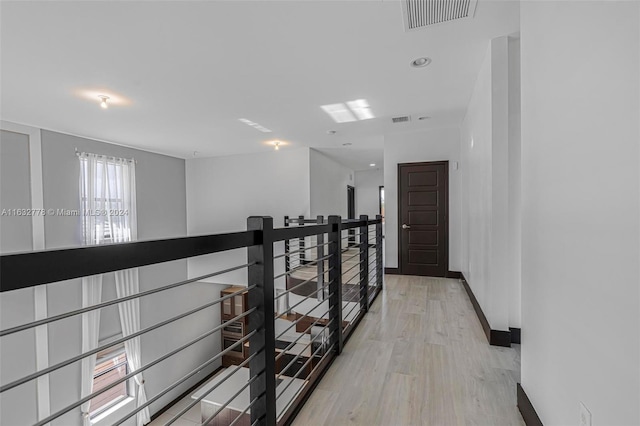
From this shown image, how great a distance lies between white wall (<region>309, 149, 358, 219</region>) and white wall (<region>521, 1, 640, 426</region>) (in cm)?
510

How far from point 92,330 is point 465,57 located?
6333 mm

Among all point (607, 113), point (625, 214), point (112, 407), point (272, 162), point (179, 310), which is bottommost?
point (112, 407)

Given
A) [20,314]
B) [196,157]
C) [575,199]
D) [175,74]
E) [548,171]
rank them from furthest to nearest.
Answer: [196,157], [20,314], [175,74], [548,171], [575,199]

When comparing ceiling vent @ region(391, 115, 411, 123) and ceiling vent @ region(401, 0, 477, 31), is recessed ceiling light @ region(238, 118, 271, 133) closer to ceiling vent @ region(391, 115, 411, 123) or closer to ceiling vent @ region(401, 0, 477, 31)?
ceiling vent @ region(391, 115, 411, 123)

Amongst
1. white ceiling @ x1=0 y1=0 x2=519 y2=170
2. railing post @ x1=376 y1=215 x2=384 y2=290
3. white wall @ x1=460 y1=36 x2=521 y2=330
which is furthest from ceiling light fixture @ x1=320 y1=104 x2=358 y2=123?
white wall @ x1=460 y1=36 x2=521 y2=330

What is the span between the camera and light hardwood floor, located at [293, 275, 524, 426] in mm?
1476

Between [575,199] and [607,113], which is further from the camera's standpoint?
[575,199]

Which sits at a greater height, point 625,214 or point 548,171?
point 548,171

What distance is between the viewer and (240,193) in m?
6.83

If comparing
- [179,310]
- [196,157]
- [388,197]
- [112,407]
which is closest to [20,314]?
[112,407]

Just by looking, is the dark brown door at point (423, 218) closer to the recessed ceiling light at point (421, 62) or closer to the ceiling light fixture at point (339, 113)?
the ceiling light fixture at point (339, 113)

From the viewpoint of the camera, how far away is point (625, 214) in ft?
2.42

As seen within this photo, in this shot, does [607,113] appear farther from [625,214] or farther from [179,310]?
[179,310]

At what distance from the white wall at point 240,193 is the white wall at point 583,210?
511 cm
